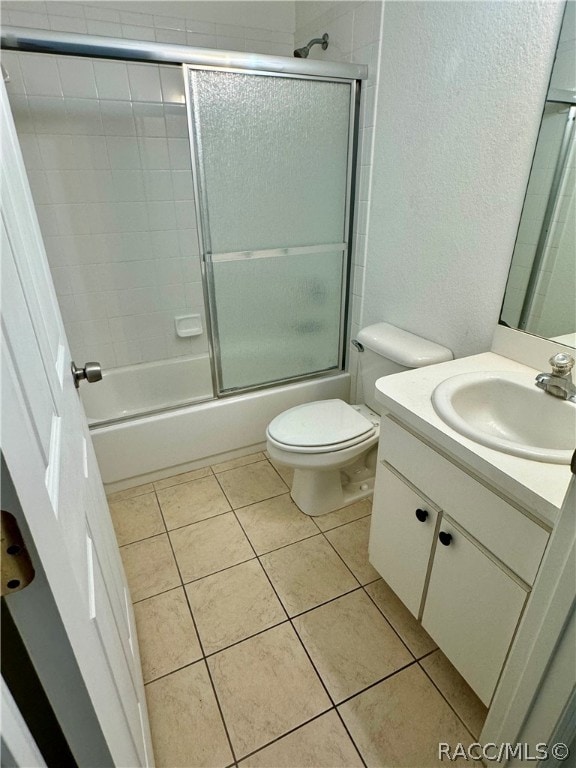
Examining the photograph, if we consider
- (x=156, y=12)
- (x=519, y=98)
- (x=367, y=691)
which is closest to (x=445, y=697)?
(x=367, y=691)

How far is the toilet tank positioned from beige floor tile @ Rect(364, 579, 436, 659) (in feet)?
2.27

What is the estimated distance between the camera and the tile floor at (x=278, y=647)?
3.65 feet

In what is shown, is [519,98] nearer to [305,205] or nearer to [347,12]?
[305,205]

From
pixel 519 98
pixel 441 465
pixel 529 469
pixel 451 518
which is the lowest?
pixel 451 518

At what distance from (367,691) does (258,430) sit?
1275mm

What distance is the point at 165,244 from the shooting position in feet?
7.68

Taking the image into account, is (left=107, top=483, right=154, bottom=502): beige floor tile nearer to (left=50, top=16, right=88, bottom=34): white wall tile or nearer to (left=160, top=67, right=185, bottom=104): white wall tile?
(left=160, top=67, right=185, bottom=104): white wall tile

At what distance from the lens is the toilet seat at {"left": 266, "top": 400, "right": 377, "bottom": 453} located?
163 centimetres

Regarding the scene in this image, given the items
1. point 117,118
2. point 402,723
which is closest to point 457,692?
point 402,723

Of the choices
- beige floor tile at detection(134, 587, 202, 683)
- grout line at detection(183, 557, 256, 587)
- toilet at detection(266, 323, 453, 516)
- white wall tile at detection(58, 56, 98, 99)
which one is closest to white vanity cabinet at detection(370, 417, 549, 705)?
toilet at detection(266, 323, 453, 516)

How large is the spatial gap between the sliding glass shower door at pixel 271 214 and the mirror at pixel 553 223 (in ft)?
3.07

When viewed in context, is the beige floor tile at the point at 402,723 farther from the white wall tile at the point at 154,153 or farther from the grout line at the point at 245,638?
the white wall tile at the point at 154,153

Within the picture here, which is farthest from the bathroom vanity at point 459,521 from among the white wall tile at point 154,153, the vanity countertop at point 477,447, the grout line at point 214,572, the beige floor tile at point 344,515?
the white wall tile at point 154,153

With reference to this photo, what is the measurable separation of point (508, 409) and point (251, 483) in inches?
49.5
